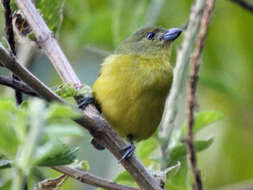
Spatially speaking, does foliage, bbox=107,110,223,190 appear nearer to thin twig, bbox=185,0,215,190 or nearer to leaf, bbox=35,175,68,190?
thin twig, bbox=185,0,215,190

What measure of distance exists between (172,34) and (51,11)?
174 centimetres

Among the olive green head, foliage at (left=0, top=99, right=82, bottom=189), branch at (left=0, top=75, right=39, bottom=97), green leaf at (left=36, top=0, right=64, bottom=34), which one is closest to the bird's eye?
the olive green head

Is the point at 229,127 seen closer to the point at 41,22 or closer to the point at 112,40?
the point at 112,40

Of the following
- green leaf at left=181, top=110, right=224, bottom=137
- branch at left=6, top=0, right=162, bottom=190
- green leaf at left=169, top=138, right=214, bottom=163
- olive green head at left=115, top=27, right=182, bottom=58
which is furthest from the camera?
olive green head at left=115, top=27, right=182, bottom=58

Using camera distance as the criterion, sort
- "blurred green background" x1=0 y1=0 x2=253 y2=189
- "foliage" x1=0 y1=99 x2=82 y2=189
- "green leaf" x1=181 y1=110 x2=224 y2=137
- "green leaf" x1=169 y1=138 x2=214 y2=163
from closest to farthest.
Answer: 1. "foliage" x1=0 y1=99 x2=82 y2=189
2. "green leaf" x1=169 y1=138 x2=214 y2=163
3. "green leaf" x1=181 y1=110 x2=224 y2=137
4. "blurred green background" x1=0 y1=0 x2=253 y2=189

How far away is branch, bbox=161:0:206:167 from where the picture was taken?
109 inches

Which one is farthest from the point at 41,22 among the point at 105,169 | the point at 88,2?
the point at 88,2

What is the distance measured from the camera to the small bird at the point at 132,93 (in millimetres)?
2994

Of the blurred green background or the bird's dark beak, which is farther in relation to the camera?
the bird's dark beak

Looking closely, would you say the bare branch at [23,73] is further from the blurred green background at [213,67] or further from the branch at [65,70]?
the blurred green background at [213,67]

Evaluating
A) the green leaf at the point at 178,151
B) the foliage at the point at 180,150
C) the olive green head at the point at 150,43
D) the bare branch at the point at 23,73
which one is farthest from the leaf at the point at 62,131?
the olive green head at the point at 150,43

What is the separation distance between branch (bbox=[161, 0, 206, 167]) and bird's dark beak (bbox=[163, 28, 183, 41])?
0.65 metres

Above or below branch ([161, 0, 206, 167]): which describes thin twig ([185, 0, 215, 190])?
below

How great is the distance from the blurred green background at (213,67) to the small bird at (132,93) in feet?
0.84
